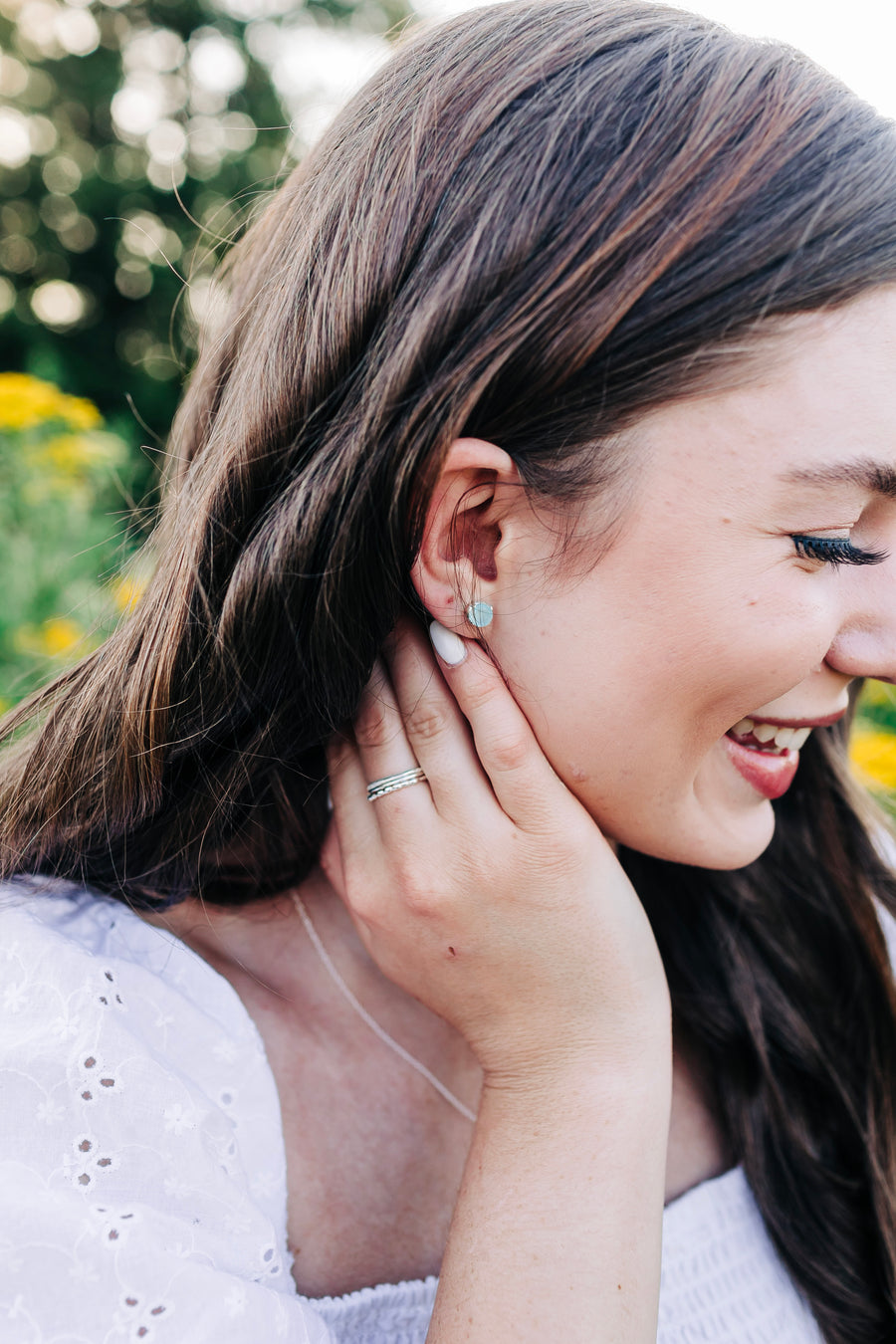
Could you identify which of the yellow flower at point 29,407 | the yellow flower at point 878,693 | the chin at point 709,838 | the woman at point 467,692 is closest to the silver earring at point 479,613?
the woman at point 467,692

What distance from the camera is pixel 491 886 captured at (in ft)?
3.82

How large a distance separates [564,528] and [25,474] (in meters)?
2.21

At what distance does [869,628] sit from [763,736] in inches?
8.1

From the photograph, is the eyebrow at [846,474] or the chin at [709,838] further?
the chin at [709,838]

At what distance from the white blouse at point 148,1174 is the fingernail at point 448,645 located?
52 centimetres

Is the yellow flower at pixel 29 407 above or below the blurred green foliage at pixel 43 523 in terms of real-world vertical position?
above

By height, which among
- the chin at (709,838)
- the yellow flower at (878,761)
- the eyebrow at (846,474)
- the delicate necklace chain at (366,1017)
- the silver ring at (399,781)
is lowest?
the yellow flower at (878,761)

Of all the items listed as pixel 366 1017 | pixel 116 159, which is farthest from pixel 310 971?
pixel 116 159

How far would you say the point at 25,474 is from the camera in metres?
2.83

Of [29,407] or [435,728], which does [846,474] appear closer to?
[435,728]

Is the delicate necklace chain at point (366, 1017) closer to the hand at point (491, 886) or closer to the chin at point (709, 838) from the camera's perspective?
the hand at point (491, 886)

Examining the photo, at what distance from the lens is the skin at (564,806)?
1.07 metres

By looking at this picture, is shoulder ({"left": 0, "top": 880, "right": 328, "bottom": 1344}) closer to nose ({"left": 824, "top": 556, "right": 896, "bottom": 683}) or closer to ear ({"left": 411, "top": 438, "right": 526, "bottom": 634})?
ear ({"left": 411, "top": 438, "right": 526, "bottom": 634})

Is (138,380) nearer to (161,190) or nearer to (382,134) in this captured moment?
(161,190)
